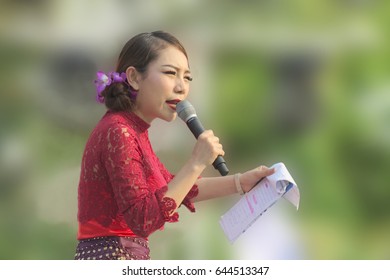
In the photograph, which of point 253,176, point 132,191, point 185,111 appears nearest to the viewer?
point 132,191

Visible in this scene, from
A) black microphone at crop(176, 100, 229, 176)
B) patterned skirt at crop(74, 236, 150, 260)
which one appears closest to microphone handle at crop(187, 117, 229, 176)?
black microphone at crop(176, 100, 229, 176)

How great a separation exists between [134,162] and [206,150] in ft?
0.46

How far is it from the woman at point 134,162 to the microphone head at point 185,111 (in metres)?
0.04

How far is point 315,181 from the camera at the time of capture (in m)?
2.24

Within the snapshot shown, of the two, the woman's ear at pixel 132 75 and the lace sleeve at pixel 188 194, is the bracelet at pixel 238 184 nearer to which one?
the lace sleeve at pixel 188 194

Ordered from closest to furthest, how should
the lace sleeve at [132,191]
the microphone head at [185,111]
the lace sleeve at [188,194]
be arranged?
the lace sleeve at [132,191], the microphone head at [185,111], the lace sleeve at [188,194]

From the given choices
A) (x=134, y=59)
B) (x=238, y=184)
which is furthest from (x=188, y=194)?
(x=134, y=59)

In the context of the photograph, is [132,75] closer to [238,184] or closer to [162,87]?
[162,87]

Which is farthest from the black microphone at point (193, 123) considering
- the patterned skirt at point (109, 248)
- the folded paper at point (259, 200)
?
the patterned skirt at point (109, 248)

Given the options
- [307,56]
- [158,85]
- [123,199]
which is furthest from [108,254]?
[307,56]

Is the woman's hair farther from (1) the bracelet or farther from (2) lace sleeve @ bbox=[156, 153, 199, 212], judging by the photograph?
(1) the bracelet

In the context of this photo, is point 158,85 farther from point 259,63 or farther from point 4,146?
point 4,146

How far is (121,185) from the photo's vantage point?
125 centimetres

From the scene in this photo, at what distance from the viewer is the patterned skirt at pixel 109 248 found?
1.30 meters
